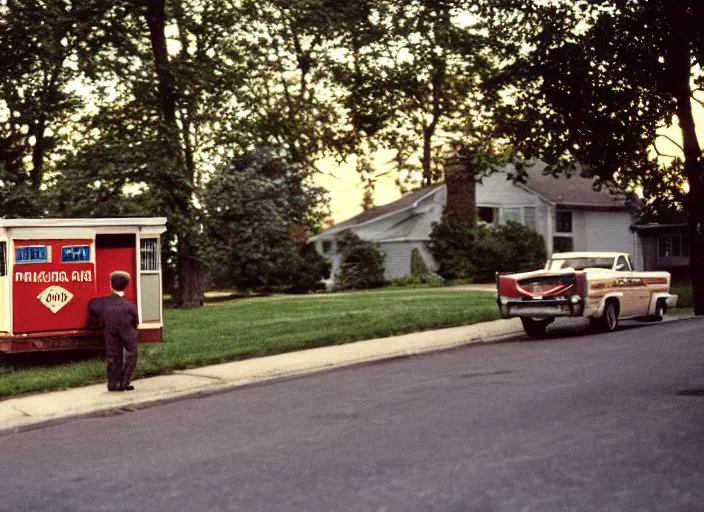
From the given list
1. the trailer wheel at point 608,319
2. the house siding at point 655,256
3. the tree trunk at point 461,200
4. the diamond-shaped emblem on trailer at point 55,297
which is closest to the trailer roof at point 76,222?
the diamond-shaped emblem on trailer at point 55,297

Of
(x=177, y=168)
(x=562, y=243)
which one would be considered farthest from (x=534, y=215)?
(x=177, y=168)

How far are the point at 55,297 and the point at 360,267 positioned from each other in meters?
32.6

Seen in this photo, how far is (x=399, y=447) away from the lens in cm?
800

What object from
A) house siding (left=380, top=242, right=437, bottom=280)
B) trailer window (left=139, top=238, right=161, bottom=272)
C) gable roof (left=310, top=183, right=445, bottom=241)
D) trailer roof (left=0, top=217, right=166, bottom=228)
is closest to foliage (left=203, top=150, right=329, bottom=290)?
house siding (left=380, top=242, right=437, bottom=280)

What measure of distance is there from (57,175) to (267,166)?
50.7 ft

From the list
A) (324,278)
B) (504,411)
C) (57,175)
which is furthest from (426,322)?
(324,278)

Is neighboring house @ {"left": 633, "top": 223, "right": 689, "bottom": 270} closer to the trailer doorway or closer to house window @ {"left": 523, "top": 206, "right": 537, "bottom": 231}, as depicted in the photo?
house window @ {"left": 523, "top": 206, "right": 537, "bottom": 231}

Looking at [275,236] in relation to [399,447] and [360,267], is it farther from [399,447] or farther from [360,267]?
[399,447]

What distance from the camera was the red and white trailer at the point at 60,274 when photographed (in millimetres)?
14406

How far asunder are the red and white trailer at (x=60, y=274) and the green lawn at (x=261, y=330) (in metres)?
0.52

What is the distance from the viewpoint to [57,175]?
31812mm

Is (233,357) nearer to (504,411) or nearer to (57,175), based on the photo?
(504,411)

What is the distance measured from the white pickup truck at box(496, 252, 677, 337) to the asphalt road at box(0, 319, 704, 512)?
14.6ft

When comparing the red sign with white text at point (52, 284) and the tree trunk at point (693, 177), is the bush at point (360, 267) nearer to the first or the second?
the tree trunk at point (693, 177)
